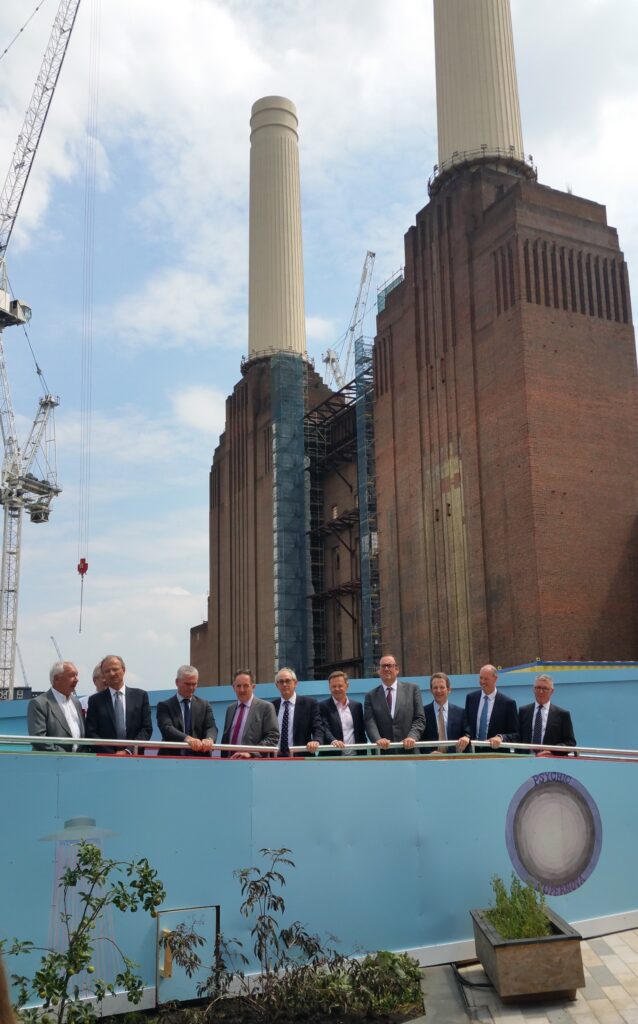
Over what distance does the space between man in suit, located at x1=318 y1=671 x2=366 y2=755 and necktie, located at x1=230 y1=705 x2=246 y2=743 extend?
0.84 m

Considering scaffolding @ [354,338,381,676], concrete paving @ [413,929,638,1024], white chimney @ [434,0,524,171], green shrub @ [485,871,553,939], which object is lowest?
concrete paving @ [413,929,638,1024]

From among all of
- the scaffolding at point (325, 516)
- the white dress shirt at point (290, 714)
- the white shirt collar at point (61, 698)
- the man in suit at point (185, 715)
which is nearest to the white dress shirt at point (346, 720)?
the white dress shirt at point (290, 714)

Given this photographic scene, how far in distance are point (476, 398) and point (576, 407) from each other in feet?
13.1

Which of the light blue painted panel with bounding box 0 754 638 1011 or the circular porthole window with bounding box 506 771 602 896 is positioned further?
the circular porthole window with bounding box 506 771 602 896

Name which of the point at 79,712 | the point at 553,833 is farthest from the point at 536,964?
the point at 79,712

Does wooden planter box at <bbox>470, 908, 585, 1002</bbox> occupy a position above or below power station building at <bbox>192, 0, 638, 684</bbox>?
below

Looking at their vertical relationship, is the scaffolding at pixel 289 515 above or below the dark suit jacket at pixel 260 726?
above

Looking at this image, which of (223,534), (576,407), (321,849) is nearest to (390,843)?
(321,849)

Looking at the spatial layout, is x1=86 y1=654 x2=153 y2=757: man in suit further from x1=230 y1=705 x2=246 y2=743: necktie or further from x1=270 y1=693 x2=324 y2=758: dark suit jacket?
x1=270 y1=693 x2=324 y2=758: dark suit jacket

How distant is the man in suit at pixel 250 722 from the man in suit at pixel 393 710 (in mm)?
1089

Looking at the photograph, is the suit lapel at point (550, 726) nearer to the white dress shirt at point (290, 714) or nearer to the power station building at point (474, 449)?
the white dress shirt at point (290, 714)

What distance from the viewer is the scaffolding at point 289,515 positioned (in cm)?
5550

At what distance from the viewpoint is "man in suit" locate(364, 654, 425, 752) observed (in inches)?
394

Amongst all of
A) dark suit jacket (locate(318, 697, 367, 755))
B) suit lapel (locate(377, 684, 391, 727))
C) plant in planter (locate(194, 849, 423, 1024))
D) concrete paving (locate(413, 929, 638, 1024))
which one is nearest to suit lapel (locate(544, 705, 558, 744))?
suit lapel (locate(377, 684, 391, 727))
